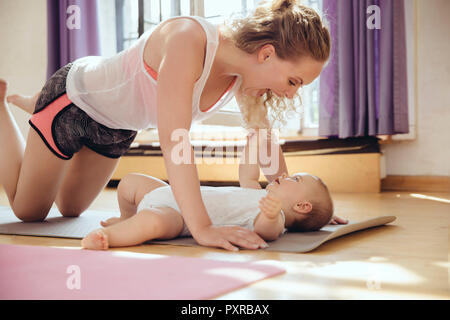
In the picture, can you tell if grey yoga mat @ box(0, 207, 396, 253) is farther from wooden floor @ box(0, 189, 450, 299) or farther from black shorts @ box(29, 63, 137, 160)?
black shorts @ box(29, 63, 137, 160)

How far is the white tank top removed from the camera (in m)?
1.38

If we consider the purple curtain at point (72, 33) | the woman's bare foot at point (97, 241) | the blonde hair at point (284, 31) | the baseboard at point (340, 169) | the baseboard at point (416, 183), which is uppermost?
the purple curtain at point (72, 33)

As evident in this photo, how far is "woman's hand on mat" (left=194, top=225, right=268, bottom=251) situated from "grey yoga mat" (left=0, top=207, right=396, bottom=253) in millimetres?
40

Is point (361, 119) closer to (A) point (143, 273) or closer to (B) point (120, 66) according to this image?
(B) point (120, 66)

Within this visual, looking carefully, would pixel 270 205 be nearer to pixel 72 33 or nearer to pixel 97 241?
pixel 97 241

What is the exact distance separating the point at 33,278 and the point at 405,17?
277cm

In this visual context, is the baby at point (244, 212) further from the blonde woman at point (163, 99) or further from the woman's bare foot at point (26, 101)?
the woman's bare foot at point (26, 101)

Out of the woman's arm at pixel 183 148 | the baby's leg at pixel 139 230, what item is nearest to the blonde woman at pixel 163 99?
the woman's arm at pixel 183 148

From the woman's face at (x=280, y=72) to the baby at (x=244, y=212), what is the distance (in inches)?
10.0

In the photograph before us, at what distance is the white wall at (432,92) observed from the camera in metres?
2.81

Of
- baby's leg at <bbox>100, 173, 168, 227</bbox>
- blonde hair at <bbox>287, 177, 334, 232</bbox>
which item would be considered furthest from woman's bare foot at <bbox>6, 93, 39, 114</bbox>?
blonde hair at <bbox>287, 177, 334, 232</bbox>

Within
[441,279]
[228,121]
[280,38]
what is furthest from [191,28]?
[228,121]

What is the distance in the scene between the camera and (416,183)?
288 centimetres

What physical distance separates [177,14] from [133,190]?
1.94m
